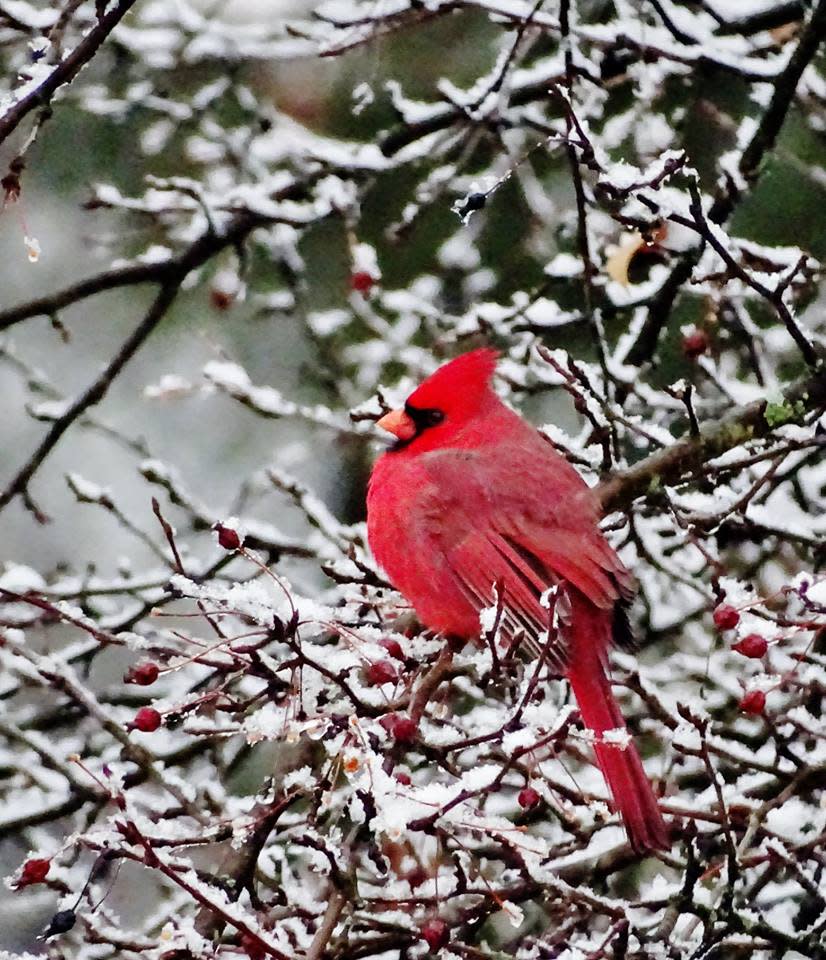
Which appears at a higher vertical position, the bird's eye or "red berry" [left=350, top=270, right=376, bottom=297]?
"red berry" [left=350, top=270, right=376, bottom=297]

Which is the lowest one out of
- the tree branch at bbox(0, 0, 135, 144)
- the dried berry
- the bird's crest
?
the dried berry

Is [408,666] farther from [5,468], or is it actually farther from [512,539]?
[5,468]

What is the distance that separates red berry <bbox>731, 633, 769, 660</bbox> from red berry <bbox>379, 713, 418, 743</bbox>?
19.6 inches

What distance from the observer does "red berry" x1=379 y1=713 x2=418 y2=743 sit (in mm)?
1896

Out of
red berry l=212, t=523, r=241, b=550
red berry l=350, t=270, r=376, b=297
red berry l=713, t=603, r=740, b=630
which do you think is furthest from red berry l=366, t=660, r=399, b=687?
red berry l=350, t=270, r=376, b=297

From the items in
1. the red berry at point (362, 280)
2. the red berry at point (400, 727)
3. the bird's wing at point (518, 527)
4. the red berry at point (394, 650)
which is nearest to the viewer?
the red berry at point (400, 727)

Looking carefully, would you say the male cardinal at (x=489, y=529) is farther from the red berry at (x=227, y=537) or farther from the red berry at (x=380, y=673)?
the red berry at (x=227, y=537)

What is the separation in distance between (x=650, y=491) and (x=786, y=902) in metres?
1.00

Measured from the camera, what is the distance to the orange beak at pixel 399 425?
3076 mm

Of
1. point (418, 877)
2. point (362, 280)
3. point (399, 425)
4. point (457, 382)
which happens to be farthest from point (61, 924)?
point (362, 280)

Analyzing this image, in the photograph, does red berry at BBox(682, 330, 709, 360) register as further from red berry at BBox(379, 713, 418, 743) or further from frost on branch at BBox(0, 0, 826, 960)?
red berry at BBox(379, 713, 418, 743)

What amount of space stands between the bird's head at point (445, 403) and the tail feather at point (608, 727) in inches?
21.3

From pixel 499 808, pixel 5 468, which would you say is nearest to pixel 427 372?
pixel 499 808

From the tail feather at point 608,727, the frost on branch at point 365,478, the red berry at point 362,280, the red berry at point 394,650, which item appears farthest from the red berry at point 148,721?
the red berry at point 362,280
